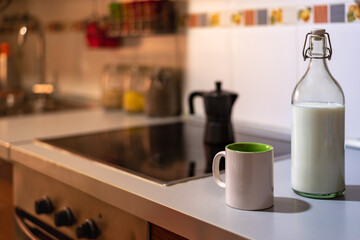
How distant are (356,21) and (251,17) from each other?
15.5 inches

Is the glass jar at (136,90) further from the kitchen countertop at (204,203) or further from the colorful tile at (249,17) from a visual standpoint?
the kitchen countertop at (204,203)

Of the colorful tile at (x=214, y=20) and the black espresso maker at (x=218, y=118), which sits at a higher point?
the colorful tile at (x=214, y=20)

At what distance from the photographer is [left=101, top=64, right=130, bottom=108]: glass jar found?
2117 millimetres

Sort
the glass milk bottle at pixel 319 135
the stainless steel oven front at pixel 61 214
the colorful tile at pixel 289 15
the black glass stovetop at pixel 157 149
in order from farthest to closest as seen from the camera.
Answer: the colorful tile at pixel 289 15 < the black glass stovetop at pixel 157 149 < the stainless steel oven front at pixel 61 214 < the glass milk bottle at pixel 319 135

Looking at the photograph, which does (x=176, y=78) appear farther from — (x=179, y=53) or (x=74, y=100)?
(x=74, y=100)

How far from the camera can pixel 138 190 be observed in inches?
40.9

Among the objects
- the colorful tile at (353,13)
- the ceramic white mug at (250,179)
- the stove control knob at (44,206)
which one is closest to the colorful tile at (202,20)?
the colorful tile at (353,13)

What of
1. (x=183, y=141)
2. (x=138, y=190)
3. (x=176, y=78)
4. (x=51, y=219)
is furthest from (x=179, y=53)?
(x=138, y=190)

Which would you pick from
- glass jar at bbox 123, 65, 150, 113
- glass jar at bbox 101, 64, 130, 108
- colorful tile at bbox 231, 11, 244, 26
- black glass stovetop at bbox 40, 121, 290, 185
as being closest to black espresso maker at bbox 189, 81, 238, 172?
black glass stovetop at bbox 40, 121, 290, 185

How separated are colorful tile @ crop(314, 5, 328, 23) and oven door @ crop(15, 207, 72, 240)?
2.83ft

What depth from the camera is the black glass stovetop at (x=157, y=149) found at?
120cm

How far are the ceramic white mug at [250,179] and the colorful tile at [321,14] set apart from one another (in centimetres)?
64

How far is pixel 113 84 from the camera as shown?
219 cm

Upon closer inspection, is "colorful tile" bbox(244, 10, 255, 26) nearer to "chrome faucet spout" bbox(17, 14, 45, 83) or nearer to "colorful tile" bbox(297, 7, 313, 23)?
"colorful tile" bbox(297, 7, 313, 23)
